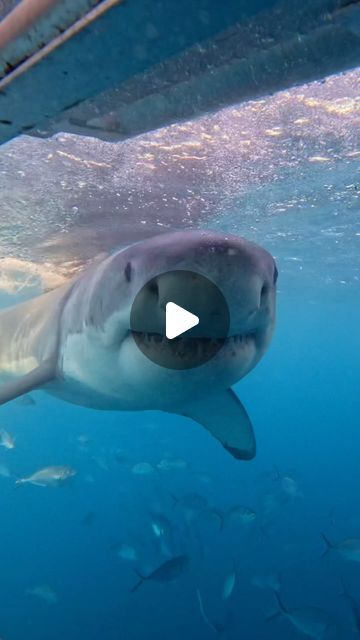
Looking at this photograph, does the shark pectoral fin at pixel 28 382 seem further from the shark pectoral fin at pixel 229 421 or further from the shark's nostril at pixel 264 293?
the shark's nostril at pixel 264 293

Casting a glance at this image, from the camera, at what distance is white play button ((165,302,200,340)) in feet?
7.41

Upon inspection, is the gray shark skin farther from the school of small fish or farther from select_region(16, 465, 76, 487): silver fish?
select_region(16, 465, 76, 487): silver fish

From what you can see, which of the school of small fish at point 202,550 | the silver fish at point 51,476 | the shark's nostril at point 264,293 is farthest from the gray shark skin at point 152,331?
the silver fish at point 51,476

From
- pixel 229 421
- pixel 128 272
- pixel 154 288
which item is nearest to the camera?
pixel 154 288

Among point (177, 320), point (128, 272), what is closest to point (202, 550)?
point (128, 272)

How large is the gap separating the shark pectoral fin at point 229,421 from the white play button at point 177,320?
2408mm

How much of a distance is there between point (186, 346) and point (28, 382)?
1934 millimetres

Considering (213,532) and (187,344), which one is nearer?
(187,344)

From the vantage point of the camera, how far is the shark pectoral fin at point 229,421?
4.80 meters

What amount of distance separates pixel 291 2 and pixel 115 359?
226 centimetres

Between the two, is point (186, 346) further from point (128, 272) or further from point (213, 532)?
point (213, 532)

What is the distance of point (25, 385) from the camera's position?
13.0 ft

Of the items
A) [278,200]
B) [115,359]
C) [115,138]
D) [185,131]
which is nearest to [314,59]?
[115,138]

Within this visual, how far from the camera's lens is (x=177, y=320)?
2.31 metres
